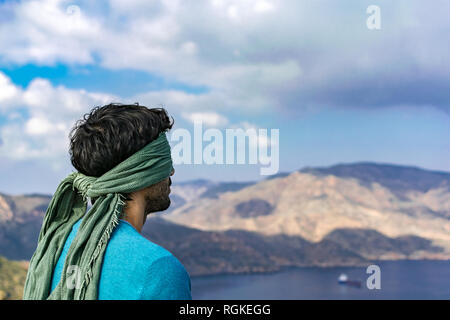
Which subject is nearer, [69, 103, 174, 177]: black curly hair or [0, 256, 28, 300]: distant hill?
[69, 103, 174, 177]: black curly hair

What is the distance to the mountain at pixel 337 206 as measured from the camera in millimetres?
127562

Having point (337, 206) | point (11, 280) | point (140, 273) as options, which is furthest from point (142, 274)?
point (337, 206)

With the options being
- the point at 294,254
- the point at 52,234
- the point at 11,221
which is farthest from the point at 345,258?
the point at 52,234

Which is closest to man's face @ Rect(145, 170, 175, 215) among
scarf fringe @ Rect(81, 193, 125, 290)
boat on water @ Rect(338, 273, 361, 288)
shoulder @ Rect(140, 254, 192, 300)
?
scarf fringe @ Rect(81, 193, 125, 290)

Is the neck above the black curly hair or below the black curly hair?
below

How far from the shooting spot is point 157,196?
182 cm

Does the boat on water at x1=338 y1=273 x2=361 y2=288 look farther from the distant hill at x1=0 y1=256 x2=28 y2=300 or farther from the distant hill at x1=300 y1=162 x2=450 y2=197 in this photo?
the distant hill at x1=300 y1=162 x2=450 y2=197

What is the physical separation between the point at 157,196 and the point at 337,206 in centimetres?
13777

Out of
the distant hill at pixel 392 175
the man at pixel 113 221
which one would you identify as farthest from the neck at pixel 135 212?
the distant hill at pixel 392 175

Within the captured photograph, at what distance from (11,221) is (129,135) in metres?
113

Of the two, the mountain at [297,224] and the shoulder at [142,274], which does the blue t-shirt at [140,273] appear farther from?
the mountain at [297,224]

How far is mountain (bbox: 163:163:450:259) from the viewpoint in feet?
419
